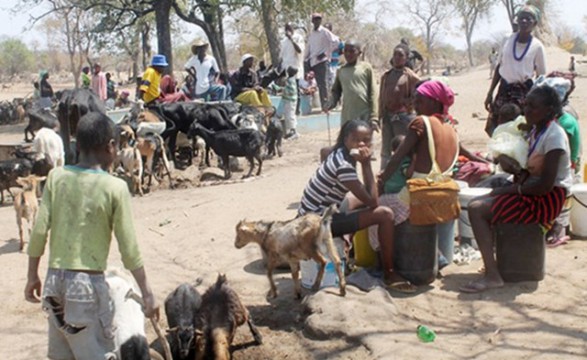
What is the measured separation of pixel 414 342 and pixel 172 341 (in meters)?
1.59

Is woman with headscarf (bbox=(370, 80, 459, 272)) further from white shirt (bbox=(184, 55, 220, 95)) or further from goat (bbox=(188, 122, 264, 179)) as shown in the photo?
white shirt (bbox=(184, 55, 220, 95))

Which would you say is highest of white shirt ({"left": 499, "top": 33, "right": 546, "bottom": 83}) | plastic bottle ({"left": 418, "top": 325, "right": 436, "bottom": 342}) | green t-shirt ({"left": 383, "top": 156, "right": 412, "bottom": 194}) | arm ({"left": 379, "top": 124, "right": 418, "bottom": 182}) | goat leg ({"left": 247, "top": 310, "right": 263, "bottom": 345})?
white shirt ({"left": 499, "top": 33, "right": 546, "bottom": 83})

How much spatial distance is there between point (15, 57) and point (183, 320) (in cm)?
7340

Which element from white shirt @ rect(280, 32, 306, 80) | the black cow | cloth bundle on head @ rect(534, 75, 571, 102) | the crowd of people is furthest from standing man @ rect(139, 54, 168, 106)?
cloth bundle on head @ rect(534, 75, 571, 102)

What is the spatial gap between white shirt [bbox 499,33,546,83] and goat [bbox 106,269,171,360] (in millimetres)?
5513

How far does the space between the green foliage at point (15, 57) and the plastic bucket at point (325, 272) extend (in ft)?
224

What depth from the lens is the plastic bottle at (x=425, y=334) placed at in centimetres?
485

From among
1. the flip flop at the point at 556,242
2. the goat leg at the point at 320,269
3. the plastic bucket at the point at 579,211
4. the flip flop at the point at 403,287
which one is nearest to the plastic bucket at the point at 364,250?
the flip flop at the point at 403,287

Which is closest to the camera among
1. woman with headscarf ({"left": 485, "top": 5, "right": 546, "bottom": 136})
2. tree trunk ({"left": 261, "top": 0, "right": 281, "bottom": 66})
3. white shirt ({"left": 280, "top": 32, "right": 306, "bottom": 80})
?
woman with headscarf ({"left": 485, "top": 5, "right": 546, "bottom": 136})

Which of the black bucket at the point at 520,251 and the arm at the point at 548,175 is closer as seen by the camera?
the arm at the point at 548,175

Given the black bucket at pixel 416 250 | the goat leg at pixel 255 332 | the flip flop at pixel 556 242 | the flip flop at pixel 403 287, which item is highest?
the black bucket at pixel 416 250

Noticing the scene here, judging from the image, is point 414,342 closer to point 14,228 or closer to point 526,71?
point 526,71

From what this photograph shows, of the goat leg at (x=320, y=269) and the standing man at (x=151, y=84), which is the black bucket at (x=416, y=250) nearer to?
the goat leg at (x=320, y=269)

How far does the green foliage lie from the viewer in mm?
70938
